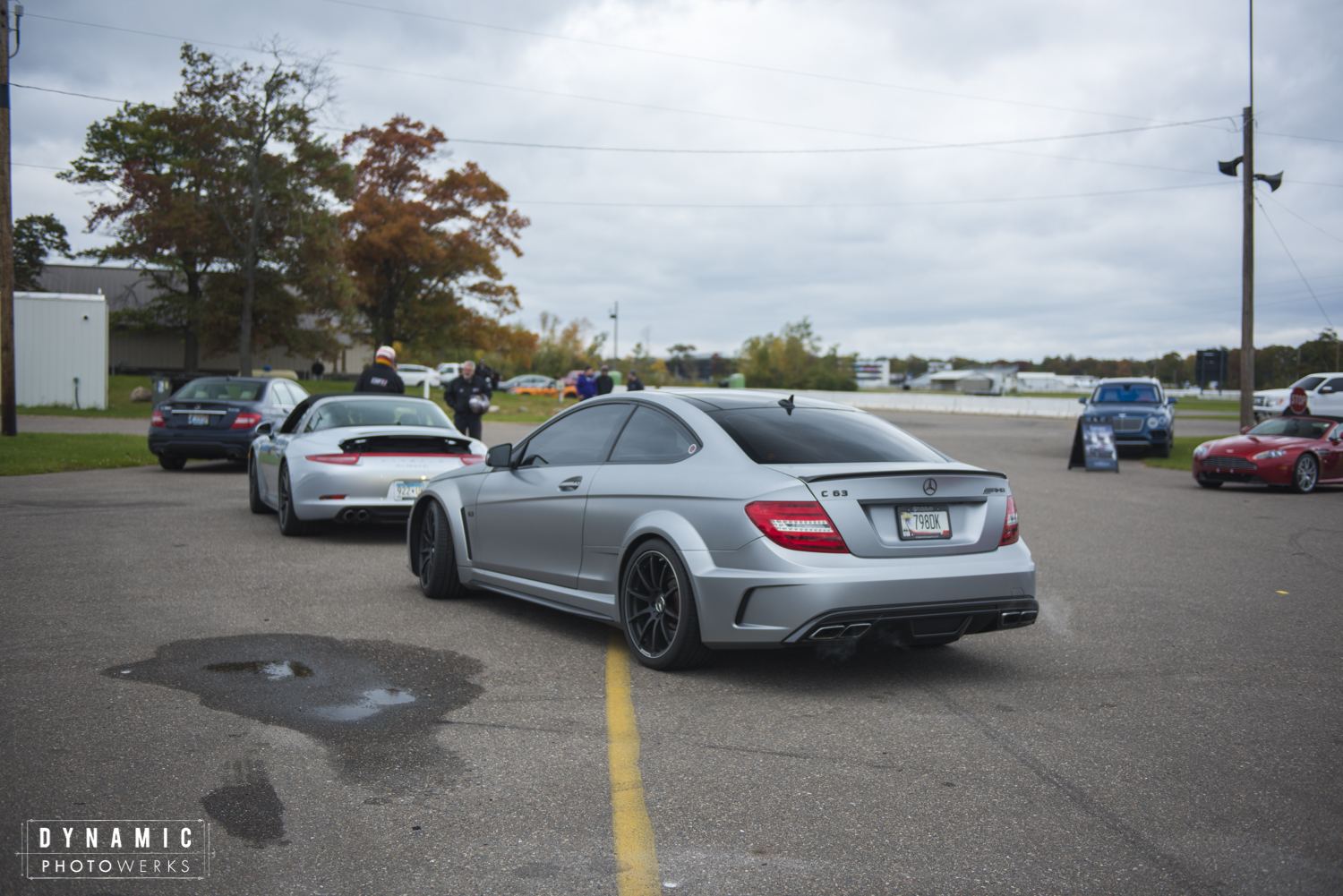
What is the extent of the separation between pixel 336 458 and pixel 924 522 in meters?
6.17

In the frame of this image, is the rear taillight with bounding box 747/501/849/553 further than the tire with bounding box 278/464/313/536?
No

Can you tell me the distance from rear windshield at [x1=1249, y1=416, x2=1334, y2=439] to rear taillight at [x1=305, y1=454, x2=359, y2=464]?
14491mm

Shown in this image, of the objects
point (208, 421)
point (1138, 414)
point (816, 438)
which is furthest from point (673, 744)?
Result: point (1138, 414)

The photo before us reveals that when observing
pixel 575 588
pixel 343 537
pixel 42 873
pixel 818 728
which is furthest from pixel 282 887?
pixel 343 537

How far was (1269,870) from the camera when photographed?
3148 mm

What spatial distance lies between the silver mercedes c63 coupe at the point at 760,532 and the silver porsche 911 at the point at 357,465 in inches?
136

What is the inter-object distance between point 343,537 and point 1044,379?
15235cm

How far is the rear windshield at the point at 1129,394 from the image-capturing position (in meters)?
25.1

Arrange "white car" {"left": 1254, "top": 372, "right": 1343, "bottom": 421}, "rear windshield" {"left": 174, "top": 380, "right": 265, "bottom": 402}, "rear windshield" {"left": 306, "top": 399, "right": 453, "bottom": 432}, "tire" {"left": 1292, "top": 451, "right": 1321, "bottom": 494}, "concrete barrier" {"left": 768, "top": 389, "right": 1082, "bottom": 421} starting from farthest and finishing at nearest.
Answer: "concrete barrier" {"left": 768, "top": 389, "right": 1082, "bottom": 421} → "white car" {"left": 1254, "top": 372, "right": 1343, "bottom": 421} → "rear windshield" {"left": 174, "top": 380, "right": 265, "bottom": 402} → "tire" {"left": 1292, "top": 451, "right": 1321, "bottom": 494} → "rear windshield" {"left": 306, "top": 399, "right": 453, "bottom": 432}

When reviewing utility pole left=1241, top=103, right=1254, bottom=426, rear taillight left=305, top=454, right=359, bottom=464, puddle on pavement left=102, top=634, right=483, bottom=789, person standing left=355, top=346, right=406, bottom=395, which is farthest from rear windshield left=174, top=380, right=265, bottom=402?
utility pole left=1241, top=103, right=1254, bottom=426

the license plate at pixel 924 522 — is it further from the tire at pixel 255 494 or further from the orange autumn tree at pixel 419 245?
the orange autumn tree at pixel 419 245

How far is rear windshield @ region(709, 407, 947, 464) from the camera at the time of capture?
5.41m

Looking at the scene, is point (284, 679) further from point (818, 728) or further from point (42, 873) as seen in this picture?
point (818, 728)

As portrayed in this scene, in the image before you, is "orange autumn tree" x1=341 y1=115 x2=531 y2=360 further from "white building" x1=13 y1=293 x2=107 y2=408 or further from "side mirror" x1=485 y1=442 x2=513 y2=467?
"side mirror" x1=485 y1=442 x2=513 y2=467
